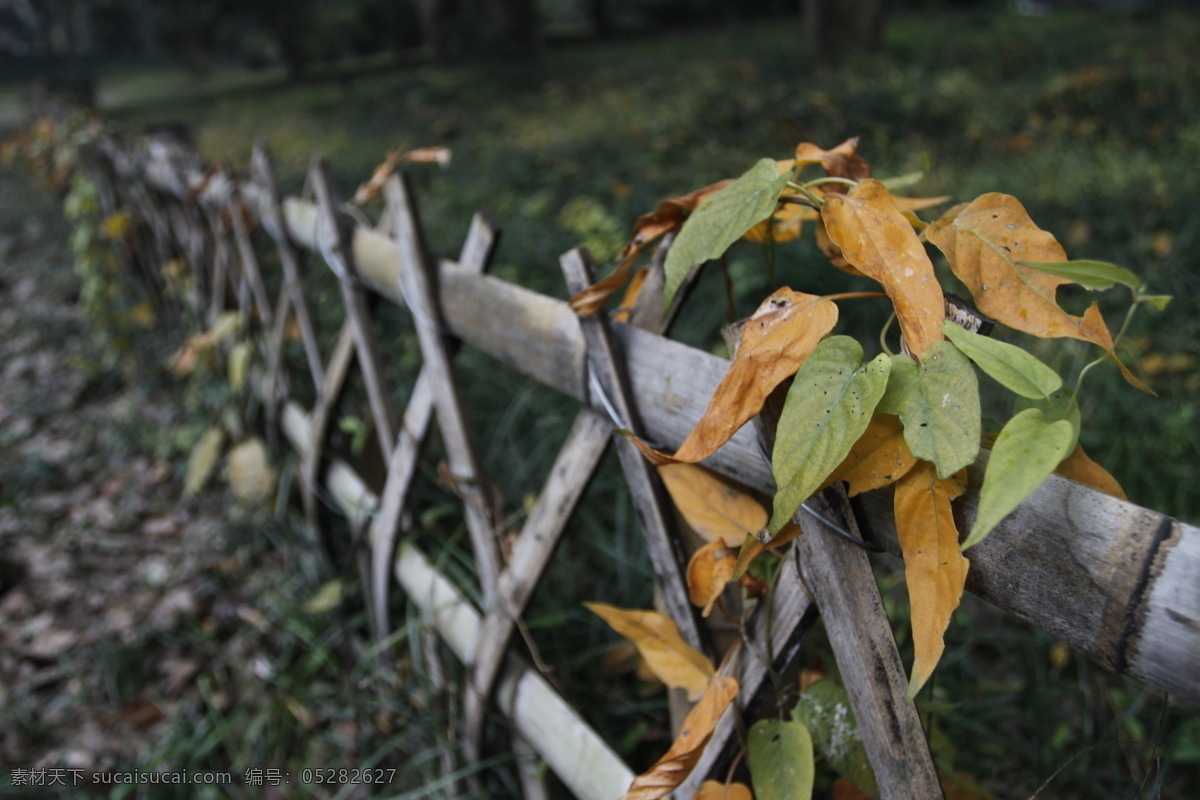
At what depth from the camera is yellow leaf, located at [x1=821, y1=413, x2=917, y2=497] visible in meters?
0.65

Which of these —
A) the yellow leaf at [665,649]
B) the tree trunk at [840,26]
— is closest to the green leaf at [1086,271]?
the yellow leaf at [665,649]

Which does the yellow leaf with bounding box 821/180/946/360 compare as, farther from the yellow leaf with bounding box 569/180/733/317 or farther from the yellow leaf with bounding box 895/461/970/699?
the yellow leaf with bounding box 569/180/733/317

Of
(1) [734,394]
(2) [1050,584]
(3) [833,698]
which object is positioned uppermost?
(1) [734,394]

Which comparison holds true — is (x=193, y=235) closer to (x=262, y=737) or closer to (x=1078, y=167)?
(x=262, y=737)

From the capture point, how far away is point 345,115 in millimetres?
10414

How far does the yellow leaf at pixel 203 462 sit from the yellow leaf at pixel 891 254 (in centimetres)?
257

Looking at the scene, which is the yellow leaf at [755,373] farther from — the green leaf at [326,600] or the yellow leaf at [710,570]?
the green leaf at [326,600]

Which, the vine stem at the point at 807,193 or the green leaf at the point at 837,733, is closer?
A: the vine stem at the point at 807,193

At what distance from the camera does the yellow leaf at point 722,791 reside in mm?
910

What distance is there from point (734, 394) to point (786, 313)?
9cm

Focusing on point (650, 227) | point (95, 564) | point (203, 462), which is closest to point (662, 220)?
point (650, 227)

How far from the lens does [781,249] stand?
9.19 ft

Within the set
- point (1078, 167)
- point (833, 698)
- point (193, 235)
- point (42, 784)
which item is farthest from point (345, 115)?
point (833, 698)

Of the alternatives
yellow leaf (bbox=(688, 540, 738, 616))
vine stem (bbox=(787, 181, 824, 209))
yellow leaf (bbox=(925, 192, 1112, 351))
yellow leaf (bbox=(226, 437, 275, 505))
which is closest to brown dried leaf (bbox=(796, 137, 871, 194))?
vine stem (bbox=(787, 181, 824, 209))
